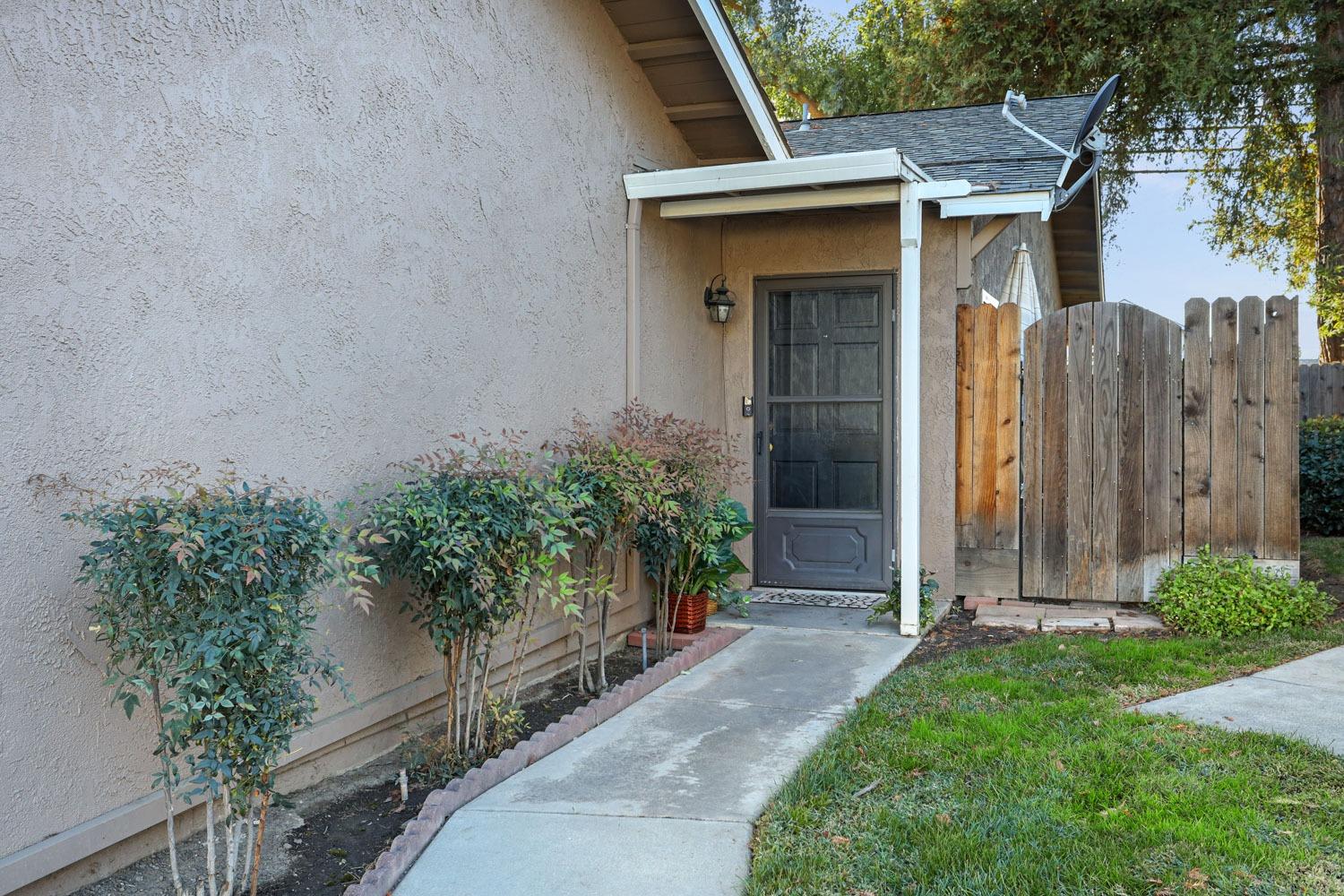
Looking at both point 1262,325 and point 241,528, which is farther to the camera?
point 1262,325

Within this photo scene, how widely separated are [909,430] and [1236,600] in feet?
7.30

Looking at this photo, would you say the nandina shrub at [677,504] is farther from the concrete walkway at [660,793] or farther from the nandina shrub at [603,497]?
the concrete walkway at [660,793]

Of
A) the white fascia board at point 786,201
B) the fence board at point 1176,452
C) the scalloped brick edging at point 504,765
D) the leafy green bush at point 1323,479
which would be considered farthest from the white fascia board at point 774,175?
the leafy green bush at point 1323,479

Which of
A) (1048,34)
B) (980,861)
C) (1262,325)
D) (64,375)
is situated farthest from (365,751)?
(1048,34)

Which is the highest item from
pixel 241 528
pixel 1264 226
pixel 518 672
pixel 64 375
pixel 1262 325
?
pixel 1264 226

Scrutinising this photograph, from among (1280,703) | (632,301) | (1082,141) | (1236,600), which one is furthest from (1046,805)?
(1082,141)

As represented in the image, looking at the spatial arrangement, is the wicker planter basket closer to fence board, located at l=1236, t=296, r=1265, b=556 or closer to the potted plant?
the potted plant

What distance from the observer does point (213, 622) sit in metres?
2.84

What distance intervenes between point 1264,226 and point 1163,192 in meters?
1.84

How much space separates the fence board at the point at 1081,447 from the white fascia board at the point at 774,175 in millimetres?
1723

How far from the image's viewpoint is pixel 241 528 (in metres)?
2.96

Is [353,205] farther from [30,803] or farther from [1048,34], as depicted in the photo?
[1048,34]

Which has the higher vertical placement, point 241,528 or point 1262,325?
point 1262,325

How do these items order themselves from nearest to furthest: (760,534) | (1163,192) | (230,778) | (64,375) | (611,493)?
(230,778) → (64,375) → (611,493) → (760,534) → (1163,192)
